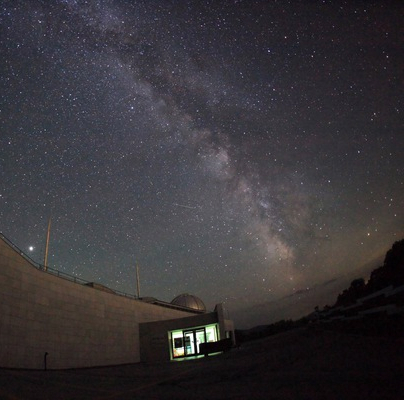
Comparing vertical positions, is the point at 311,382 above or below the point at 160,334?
below

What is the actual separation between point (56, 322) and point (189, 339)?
13555 millimetres

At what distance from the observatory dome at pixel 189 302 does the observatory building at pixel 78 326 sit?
27.2 feet

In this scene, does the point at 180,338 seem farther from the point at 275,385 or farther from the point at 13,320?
the point at 275,385

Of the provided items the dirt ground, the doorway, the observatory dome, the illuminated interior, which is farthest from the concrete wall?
the observatory dome

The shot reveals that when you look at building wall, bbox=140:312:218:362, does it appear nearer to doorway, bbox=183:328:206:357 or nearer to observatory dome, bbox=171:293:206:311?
doorway, bbox=183:328:206:357

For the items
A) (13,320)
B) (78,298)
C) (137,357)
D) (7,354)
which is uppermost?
(78,298)

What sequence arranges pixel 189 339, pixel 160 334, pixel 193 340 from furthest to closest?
pixel 189 339
pixel 193 340
pixel 160 334

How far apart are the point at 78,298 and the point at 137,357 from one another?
944cm

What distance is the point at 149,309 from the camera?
93.8 ft

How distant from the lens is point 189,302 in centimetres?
4050

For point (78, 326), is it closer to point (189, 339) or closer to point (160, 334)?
point (160, 334)

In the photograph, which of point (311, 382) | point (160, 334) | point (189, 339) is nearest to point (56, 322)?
point (160, 334)

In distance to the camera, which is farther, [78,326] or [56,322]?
[78,326]

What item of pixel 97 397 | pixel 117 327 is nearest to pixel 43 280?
pixel 117 327
